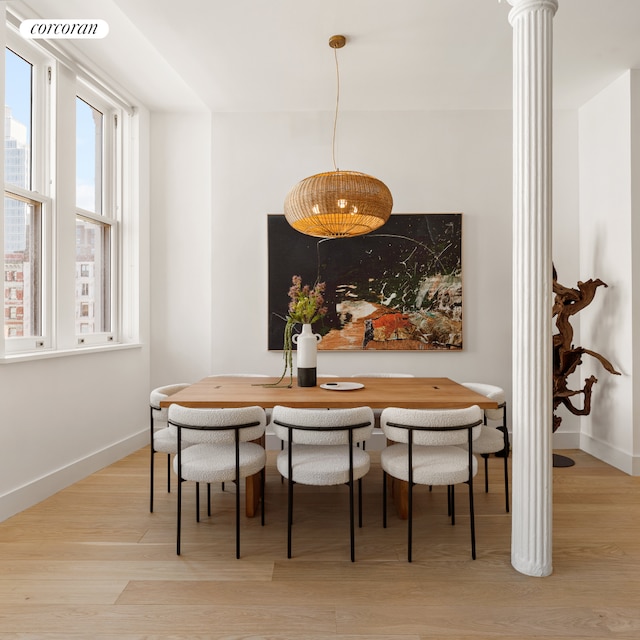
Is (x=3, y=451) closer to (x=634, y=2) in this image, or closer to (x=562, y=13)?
(x=562, y=13)

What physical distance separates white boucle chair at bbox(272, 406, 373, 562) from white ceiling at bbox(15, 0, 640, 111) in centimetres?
258

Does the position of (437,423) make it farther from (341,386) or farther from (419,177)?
(419,177)

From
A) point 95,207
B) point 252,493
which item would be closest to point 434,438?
point 252,493

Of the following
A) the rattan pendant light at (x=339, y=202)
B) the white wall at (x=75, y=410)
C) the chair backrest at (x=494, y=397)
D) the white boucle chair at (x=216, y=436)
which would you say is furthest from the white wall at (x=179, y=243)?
the chair backrest at (x=494, y=397)

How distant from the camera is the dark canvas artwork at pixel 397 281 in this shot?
170 inches

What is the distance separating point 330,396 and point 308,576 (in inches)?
37.3

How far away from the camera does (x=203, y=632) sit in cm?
181

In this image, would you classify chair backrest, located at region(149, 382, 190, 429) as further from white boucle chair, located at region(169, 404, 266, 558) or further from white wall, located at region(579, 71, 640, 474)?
white wall, located at region(579, 71, 640, 474)

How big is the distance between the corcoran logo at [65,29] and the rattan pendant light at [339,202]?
6.04 ft

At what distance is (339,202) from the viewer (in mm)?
2809

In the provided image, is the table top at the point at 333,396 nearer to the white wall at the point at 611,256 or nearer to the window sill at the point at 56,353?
the window sill at the point at 56,353

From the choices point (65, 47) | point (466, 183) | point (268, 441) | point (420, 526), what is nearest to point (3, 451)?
point (268, 441)

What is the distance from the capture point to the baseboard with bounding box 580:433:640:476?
359cm

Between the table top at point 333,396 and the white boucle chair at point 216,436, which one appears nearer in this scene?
the white boucle chair at point 216,436
